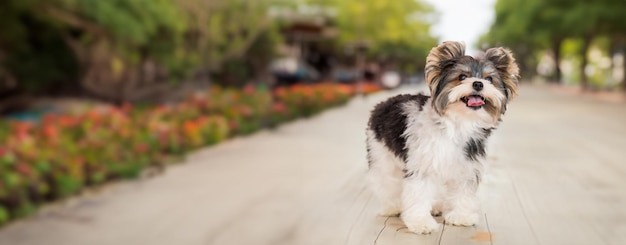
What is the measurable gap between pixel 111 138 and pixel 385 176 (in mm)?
24476

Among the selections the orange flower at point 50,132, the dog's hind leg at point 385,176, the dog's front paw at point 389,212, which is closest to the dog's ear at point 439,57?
the dog's hind leg at point 385,176

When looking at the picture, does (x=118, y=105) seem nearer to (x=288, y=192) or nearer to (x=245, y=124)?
(x=245, y=124)

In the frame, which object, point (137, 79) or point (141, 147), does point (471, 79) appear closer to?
point (141, 147)

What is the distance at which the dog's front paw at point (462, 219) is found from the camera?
1.56 m

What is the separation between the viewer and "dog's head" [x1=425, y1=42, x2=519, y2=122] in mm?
1201

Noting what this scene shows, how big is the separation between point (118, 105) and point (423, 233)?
128ft

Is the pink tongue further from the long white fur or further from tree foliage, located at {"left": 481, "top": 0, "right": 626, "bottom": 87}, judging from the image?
tree foliage, located at {"left": 481, "top": 0, "right": 626, "bottom": 87}

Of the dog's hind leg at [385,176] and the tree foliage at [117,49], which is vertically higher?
the dog's hind leg at [385,176]

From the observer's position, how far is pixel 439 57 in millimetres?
1223

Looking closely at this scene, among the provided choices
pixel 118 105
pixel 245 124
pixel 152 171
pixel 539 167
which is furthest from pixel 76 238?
pixel 539 167

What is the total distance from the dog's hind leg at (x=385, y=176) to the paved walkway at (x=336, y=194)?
0.04 m

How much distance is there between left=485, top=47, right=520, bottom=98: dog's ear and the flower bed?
14.9 metres

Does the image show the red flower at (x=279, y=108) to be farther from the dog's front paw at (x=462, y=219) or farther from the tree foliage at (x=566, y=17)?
the dog's front paw at (x=462, y=219)

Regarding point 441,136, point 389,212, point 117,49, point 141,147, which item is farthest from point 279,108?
point 441,136
